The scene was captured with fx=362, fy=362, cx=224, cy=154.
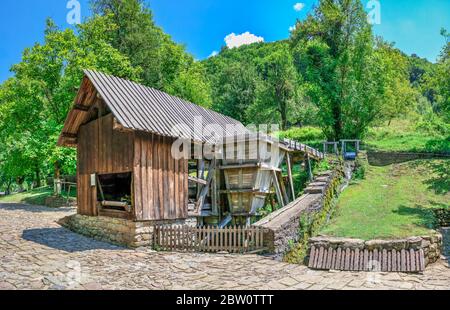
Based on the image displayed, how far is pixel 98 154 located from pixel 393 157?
1936 cm

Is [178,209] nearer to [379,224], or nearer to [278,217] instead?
[278,217]

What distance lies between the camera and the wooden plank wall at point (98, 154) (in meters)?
12.7

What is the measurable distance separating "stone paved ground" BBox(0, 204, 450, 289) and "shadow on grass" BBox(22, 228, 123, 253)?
0.06 meters

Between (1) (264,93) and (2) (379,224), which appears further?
(1) (264,93)

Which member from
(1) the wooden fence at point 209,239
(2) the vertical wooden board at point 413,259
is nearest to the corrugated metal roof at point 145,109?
(1) the wooden fence at point 209,239

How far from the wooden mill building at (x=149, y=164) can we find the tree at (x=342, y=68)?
11054mm

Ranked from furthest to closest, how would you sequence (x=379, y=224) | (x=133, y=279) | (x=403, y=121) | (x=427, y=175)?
(x=403, y=121) < (x=427, y=175) < (x=379, y=224) < (x=133, y=279)

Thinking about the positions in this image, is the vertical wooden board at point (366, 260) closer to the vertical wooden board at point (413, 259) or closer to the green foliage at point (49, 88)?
the vertical wooden board at point (413, 259)

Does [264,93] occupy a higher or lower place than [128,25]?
lower

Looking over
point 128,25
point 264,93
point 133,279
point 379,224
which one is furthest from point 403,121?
point 133,279

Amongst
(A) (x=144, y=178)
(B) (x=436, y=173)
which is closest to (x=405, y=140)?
(B) (x=436, y=173)

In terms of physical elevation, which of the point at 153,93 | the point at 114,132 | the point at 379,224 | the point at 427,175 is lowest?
the point at 379,224

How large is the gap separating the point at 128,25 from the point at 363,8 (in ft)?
66.0

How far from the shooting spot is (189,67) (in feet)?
132
